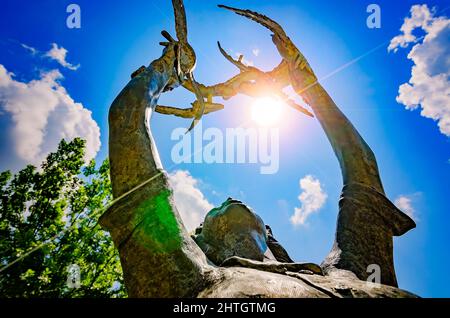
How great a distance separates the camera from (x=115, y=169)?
6.88 ft

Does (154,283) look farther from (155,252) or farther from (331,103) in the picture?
(331,103)

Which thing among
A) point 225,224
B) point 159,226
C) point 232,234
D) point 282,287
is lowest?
point 282,287

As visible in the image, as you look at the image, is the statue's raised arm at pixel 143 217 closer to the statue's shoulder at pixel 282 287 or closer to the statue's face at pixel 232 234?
the statue's shoulder at pixel 282 287

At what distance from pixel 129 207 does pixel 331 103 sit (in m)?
3.03

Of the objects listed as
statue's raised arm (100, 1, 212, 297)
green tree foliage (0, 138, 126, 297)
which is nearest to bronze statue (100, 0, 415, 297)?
statue's raised arm (100, 1, 212, 297)

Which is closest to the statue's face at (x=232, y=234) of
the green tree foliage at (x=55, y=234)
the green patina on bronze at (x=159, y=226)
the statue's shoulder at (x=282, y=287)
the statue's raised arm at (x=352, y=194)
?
the statue's raised arm at (x=352, y=194)

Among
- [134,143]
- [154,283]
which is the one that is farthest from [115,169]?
[154,283]

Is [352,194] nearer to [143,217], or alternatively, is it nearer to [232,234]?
[232,234]

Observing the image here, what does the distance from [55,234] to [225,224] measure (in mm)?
10764

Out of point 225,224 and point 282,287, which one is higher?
point 225,224

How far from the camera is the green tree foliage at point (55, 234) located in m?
9.92

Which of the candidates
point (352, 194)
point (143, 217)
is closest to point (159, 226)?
point (143, 217)

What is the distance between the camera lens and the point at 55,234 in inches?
458

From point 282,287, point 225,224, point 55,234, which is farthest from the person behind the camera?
point 55,234
